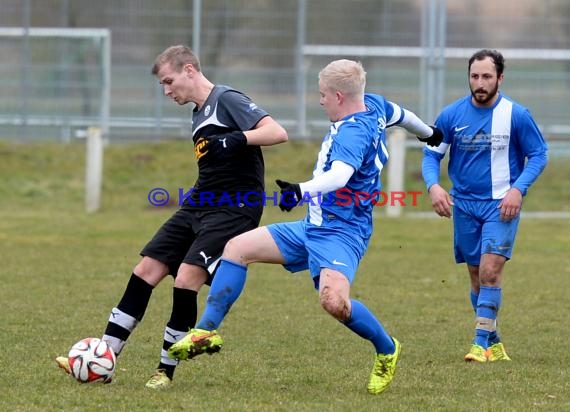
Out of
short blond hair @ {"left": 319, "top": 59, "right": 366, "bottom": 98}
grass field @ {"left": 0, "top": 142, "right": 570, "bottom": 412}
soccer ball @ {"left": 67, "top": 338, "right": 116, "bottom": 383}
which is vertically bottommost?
grass field @ {"left": 0, "top": 142, "right": 570, "bottom": 412}

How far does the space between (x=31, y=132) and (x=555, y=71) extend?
922cm

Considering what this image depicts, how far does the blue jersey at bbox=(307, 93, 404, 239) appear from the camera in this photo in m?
5.75

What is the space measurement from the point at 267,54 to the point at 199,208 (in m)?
13.5

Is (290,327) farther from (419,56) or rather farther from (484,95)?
(419,56)

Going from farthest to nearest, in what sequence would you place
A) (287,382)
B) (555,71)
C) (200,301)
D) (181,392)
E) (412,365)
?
(555,71) → (200,301) → (412,365) → (287,382) → (181,392)

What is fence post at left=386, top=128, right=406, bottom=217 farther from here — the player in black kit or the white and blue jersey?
the white and blue jersey

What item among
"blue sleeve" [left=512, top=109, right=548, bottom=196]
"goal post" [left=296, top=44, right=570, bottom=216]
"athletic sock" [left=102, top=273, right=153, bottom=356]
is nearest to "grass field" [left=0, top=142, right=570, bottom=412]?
"athletic sock" [left=102, top=273, right=153, bottom=356]

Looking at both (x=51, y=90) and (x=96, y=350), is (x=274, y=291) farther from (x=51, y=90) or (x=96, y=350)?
(x=51, y=90)

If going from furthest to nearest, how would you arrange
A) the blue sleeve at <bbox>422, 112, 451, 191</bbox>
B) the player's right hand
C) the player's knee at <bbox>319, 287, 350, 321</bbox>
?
the blue sleeve at <bbox>422, 112, 451, 191</bbox> → the player's right hand → the player's knee at <bbox>319, 287, 350, 321</bbox>

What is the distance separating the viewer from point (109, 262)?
1252 centimetres

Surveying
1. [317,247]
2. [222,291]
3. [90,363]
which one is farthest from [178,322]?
[317,247]

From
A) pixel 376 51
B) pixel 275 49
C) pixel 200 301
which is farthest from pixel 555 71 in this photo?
pixel 200 301

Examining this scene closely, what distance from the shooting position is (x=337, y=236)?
583cm

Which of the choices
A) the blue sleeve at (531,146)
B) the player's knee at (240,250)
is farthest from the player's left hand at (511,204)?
the player's knee at (240,250)
